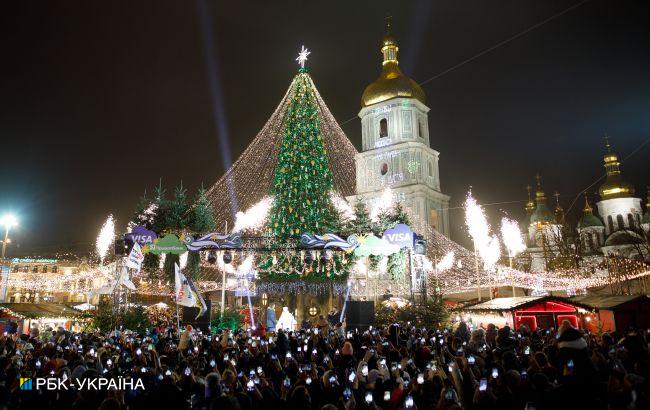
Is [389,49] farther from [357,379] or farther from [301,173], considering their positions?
[357,379]

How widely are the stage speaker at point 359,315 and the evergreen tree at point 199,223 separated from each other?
76.6ft

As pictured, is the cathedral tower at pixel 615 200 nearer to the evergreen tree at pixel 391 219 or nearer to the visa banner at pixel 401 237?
the evergreen tree at pixel 391 219

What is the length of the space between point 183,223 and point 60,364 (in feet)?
107

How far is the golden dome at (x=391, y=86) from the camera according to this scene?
208ft

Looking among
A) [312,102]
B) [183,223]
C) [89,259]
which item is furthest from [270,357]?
[89,259]

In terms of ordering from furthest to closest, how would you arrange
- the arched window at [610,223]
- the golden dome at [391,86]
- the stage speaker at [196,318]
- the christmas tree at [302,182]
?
1. the arched window at [610,223]
2. the golden dome at [391,86]
3. the christmas tree at [302,182]
4. the stage speaker at [196,318]

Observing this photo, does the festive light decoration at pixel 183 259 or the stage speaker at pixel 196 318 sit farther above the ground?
the festive light decoration at pixel 183 259

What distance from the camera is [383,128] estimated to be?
64.9 m

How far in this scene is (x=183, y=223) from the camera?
40.2 meters

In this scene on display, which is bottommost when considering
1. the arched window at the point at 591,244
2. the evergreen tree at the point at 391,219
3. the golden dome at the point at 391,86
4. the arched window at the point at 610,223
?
the arched window at the point at 591,244

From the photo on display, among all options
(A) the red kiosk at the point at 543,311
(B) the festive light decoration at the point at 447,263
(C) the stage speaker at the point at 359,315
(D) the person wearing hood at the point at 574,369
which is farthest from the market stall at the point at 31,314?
(B) the festive light decoration at the point at 447,263

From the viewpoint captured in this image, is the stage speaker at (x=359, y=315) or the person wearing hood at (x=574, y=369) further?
the stage speaker at (x=359, y=315)

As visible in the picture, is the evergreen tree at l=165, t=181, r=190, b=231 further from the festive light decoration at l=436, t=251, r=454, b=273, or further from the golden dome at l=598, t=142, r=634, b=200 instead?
Result: the golden dome at l=598, t=142, r=634, b=200

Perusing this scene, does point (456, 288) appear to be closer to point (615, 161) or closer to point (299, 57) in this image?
point (299, 57)
